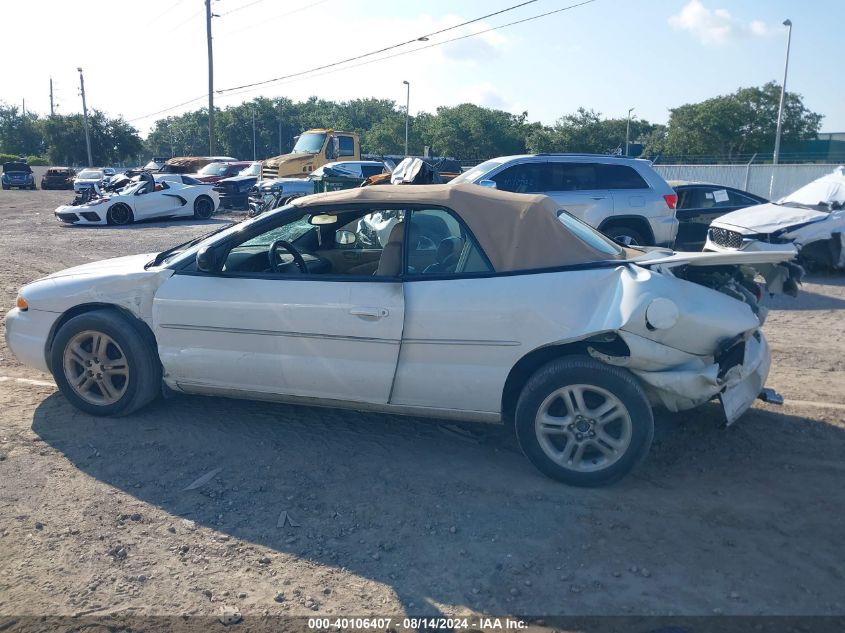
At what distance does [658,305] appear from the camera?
12.9ft

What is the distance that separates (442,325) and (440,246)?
537 millimetres

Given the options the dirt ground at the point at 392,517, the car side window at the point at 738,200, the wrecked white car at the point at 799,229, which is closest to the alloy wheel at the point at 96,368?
the dirt ground at the point at 392,517

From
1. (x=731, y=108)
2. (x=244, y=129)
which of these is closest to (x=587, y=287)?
(x=731, y=108)

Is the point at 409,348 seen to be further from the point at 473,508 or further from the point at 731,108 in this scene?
the point at 731,108

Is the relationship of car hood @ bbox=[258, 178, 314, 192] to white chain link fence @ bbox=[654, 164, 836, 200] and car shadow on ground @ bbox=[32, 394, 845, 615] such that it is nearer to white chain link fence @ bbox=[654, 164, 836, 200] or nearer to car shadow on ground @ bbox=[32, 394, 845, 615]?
white chain link fence @ bbox=[654, 164, 836, 200]

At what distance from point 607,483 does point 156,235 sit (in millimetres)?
16279

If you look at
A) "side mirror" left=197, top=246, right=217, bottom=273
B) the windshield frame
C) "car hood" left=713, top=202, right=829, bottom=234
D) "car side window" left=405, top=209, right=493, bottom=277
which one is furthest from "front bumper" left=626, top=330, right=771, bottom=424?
the windshield frame

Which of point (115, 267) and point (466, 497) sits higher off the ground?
point (115, 267)

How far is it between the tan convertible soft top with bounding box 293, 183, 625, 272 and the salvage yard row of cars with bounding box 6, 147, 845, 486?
12 mm

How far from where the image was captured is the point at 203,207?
22.7 metres

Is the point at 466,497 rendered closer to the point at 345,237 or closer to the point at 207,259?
the point at 207,259

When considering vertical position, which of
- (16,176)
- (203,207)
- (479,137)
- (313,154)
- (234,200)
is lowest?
(203,207)

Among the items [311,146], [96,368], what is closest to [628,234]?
[96,368]

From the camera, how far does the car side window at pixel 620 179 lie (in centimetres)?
1082
